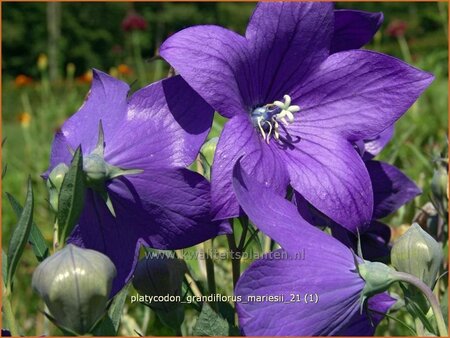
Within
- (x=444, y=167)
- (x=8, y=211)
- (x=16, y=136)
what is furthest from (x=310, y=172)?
(x=16, y=136)

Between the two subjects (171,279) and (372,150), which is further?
(372,150)

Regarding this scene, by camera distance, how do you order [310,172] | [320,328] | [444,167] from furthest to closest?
[444,167] → [310,172] → [320,328]

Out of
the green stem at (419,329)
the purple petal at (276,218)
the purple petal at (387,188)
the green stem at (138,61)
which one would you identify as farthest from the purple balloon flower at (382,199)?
the green stem at (138,61)

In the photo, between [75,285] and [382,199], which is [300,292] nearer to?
[75,285]

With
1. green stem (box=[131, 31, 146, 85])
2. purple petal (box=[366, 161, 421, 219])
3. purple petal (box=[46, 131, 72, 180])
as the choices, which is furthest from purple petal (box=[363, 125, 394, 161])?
green stem (box=[131, 31, 146, 85])

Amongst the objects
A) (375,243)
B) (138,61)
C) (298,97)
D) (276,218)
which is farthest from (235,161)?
(138,61)

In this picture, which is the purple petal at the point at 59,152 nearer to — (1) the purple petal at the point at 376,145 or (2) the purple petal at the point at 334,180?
(2) the purple petal at the point at 334,180

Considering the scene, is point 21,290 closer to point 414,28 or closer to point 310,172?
point 310,172
